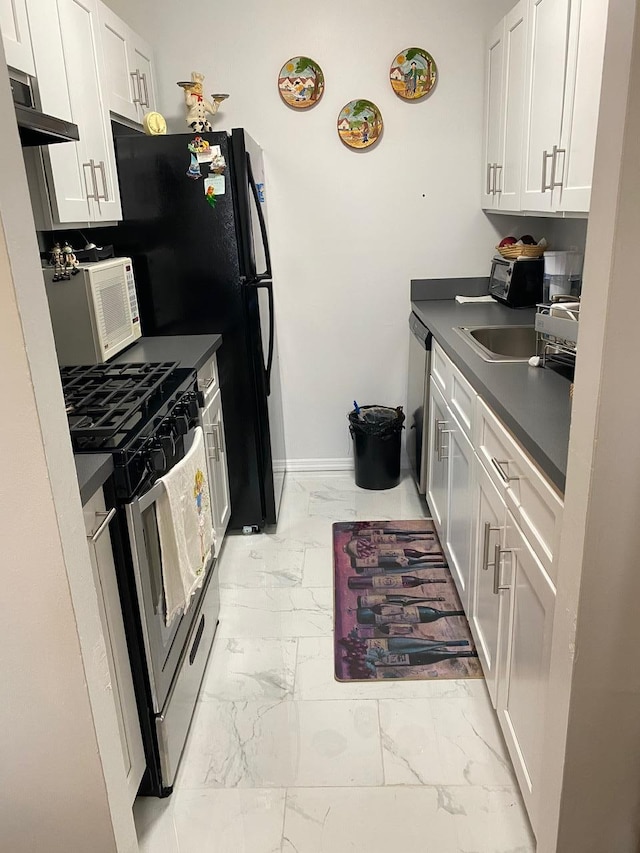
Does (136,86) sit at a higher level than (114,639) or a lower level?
higher

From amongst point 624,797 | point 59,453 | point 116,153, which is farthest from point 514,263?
point 59,453

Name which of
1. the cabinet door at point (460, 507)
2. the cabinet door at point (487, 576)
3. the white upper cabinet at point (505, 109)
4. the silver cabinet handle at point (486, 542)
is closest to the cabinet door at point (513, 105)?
the white upper cabinet at point (505, 109)

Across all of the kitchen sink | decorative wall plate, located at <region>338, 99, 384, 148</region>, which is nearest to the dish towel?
the kitchen sink

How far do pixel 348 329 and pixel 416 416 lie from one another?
25.8 inches

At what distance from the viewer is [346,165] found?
3.34 m

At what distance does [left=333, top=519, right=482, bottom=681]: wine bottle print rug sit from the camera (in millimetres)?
2223

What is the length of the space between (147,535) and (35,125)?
3.36 feet

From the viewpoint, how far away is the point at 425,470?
3193 mm

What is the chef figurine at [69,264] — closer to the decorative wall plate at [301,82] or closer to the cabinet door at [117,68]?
the cabinet door at [117,68]

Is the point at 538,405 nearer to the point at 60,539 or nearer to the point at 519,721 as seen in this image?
the point at 519,721

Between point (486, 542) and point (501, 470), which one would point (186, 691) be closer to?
point (486, 542)

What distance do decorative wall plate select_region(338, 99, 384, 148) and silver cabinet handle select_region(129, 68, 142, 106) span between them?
96 cm

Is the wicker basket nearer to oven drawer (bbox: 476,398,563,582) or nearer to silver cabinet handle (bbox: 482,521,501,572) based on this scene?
oven drawer (bbox: 476,398,563,582)

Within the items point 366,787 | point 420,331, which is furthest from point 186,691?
point 420,331
